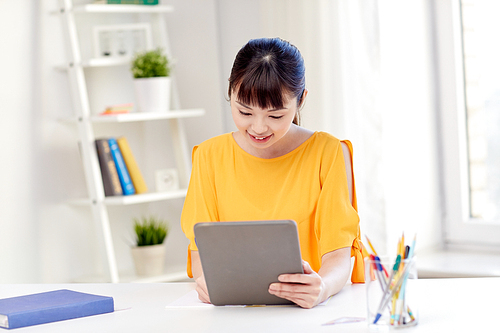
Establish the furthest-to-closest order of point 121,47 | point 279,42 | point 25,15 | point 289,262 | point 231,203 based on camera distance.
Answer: point 121,47 < point 25,15 < point 231,203 < point 279,42 < point 289,262

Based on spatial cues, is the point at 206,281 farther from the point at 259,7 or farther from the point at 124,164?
the point at 259,7

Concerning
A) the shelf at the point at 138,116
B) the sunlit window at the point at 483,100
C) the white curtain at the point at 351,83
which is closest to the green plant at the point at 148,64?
the shelf at the point at 138,116

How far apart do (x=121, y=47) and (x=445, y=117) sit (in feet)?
4.84

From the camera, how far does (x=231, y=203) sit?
5.73 feet

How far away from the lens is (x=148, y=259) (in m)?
2.70

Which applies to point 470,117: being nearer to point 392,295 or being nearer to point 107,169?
point 107,169

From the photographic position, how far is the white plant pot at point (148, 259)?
2699 millimetres

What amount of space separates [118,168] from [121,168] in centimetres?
1

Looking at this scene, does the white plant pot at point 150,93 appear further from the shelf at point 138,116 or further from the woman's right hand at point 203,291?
the woman's right hand at point 203,291

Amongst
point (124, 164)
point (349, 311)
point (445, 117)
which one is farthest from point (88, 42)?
point (349, 311)

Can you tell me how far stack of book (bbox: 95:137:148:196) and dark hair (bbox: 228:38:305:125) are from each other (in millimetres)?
1181

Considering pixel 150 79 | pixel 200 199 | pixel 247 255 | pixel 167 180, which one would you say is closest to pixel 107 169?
pixel 167 180

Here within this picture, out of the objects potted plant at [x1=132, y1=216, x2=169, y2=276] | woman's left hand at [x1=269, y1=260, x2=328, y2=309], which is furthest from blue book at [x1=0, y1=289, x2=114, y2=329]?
potted plant at [x1=132, y1=216, x2=169, y2=276]

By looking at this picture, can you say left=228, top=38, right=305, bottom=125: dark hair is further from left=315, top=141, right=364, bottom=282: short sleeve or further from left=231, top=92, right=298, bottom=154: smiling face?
left=315, top=141, right=364, bottom=282: short sleeve
